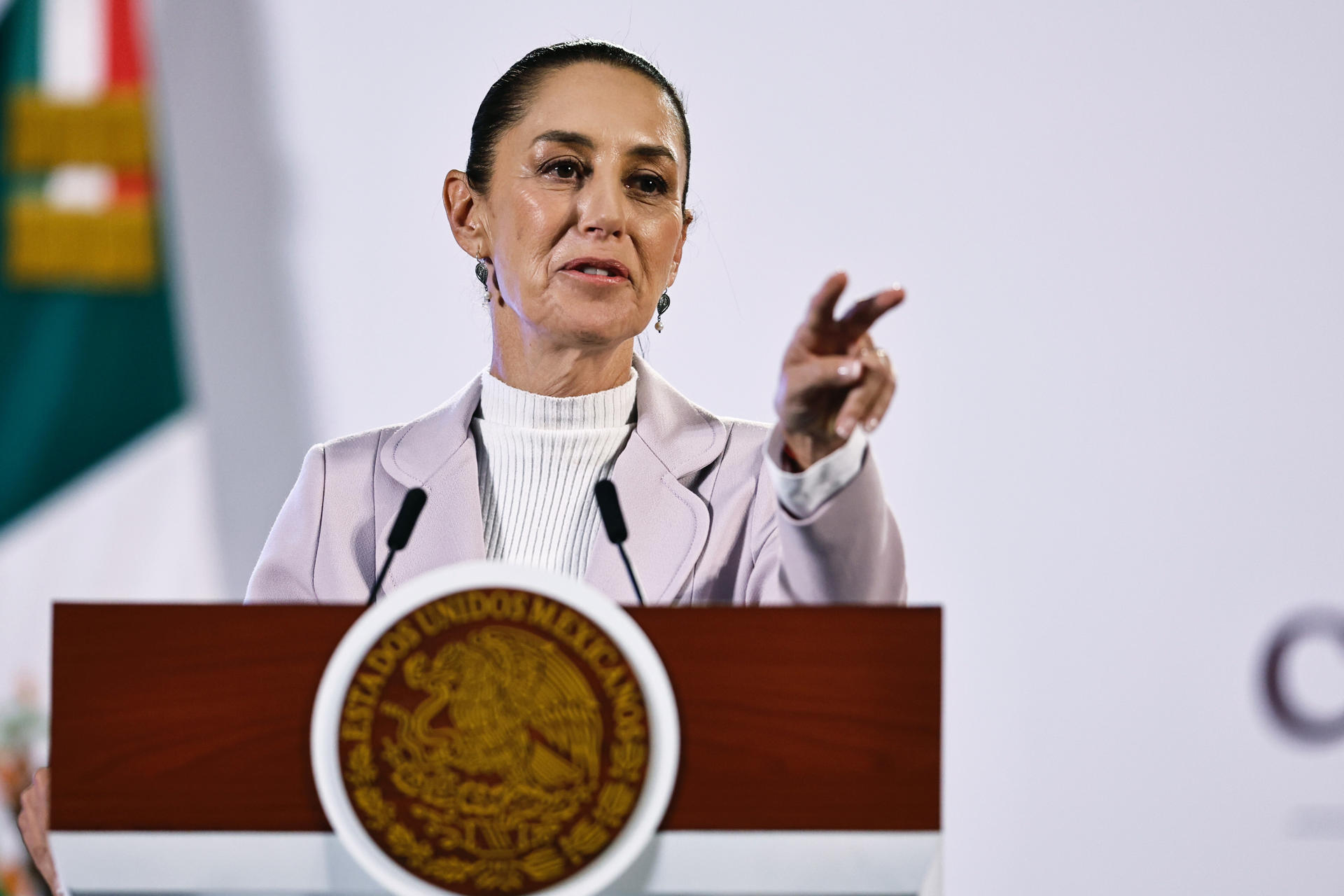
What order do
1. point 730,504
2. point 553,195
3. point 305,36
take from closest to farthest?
point 730,504 → point 553,195 → point 305,36

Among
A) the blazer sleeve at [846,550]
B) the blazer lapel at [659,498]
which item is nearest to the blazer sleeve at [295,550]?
the blazer lapel at [659,498]

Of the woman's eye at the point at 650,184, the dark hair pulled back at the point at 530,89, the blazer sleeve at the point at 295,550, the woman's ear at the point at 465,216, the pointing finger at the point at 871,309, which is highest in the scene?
the dark hair pulled back at the point at 530,89

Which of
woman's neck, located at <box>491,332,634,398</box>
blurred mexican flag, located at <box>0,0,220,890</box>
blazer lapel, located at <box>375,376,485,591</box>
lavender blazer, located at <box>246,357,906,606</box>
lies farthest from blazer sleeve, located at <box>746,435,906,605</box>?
blurred mexican flag, located at <box>0,0,220,890</box>

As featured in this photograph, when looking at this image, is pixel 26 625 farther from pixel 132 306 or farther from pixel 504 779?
pixel 504 779

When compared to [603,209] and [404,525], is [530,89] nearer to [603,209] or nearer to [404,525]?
[603,209]

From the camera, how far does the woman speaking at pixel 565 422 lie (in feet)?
4.86

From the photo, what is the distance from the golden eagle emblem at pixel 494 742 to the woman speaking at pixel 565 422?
0.42 meters

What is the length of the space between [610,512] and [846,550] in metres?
0.20

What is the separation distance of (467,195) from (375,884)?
1.06 meters

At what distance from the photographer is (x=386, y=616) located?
0.91 metres

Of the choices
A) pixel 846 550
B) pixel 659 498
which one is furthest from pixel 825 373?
pixel 659 498

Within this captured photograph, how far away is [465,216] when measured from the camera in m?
1.80

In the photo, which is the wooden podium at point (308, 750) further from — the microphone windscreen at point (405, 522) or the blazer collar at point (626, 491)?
the blazer collar at point (626, 491)

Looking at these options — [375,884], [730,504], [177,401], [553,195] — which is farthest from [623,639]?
[177,401]
